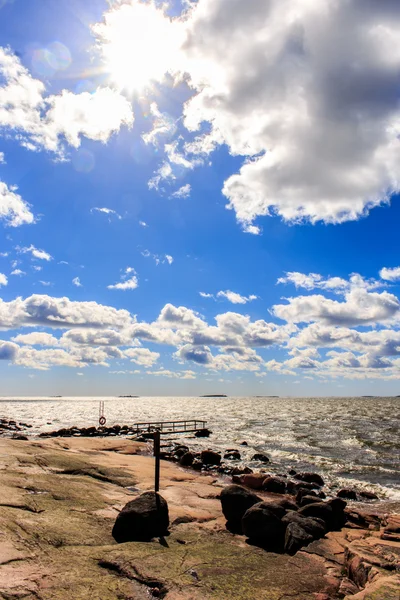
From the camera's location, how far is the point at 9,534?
823 centimetres

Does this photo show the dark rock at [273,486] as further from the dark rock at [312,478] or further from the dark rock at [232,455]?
the dark rock at [232,455]

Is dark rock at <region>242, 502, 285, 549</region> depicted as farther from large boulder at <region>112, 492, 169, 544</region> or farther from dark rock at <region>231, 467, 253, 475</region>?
dark rock at <region>231, 467, 253, 475</region>

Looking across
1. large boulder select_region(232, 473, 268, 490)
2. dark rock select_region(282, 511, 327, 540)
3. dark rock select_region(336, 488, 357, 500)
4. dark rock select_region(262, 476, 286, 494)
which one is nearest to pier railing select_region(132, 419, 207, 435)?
large boulder select_region(232, 473, 268, 490)

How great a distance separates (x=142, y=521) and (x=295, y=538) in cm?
404

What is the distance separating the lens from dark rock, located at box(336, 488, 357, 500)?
18772 mm

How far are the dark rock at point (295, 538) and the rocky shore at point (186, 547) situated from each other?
0.09 ft

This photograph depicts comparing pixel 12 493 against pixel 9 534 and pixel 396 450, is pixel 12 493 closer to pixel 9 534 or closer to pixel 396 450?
pixel 9 534

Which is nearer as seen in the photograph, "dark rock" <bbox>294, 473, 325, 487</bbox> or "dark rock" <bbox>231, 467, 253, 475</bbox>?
"dark rock" <bbox>294, 473, 325, 487</bbox>

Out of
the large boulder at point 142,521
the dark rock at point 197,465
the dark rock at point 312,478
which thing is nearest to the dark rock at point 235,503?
the large boulder at point 142,521

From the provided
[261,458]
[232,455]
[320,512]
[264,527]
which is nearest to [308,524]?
[264,527]

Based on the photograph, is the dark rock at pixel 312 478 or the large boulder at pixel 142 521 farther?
the dark rock at pixel 312 478

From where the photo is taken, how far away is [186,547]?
905 cm

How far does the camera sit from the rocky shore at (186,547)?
6.88 metres

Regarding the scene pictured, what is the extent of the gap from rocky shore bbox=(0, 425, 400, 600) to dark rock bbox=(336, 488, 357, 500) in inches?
121
